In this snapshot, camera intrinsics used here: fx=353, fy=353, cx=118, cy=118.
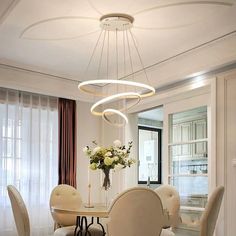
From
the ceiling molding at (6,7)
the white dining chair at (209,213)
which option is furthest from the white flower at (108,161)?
the ceiling molding at (6,7)

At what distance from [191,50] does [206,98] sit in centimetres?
58

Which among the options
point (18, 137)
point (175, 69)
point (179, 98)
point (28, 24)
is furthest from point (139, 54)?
point (18, 137)

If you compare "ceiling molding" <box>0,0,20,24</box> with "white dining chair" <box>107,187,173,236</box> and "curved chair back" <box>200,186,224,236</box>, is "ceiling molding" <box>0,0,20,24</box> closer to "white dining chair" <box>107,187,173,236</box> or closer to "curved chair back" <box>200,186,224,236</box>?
"white dining chair" <box>107,187,173,236</box>

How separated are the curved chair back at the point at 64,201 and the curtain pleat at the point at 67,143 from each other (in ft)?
2.89

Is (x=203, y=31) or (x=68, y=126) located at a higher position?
(x=203, y=31)

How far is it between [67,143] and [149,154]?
2.55m

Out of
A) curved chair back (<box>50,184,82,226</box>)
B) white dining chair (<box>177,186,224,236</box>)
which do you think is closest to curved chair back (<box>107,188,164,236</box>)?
white dining chair (<box>177,186,224,236</box>)

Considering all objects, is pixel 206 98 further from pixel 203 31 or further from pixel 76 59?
pixel 76 59

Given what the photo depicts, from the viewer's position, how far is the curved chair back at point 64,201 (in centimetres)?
408

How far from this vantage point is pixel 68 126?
17.7ft

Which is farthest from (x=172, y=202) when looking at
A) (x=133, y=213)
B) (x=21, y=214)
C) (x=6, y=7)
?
(x=6, y=7)

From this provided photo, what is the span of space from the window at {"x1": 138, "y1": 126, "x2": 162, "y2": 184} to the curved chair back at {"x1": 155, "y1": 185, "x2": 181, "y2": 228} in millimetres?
3341

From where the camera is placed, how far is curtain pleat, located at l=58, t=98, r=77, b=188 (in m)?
5.23

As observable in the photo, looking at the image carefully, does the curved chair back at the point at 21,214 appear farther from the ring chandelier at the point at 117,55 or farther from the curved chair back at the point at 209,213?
the curved chair back at the point at 209,213
